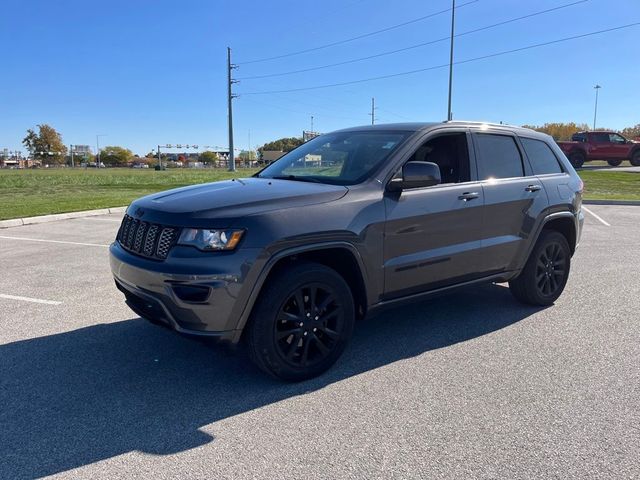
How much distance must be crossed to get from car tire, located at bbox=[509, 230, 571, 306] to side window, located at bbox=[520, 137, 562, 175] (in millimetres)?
654

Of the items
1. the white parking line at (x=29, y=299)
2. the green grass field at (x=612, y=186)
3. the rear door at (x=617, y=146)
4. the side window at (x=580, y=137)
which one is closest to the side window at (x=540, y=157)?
the white parking line at (x=29, y=299)

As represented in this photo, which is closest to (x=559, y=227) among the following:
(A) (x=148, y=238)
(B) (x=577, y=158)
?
(A) (x=148, y=238)

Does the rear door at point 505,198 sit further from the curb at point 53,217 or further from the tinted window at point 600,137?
the tinted window at point 600,137

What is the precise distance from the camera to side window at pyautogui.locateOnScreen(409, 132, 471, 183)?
461 cm

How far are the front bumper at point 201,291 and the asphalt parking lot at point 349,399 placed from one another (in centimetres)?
53

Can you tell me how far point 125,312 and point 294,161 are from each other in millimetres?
2237

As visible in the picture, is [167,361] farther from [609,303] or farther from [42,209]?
[42,209]

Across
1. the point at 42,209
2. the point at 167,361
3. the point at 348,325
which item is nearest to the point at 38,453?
the point at 167,361

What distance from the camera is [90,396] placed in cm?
341

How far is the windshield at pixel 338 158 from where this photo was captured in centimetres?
416

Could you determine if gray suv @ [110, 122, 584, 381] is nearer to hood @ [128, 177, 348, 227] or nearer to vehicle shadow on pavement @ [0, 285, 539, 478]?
hood @ [128, 177, 348, 227]

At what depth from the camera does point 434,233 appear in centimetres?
416

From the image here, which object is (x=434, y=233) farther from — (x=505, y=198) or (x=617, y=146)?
(x=617, y=146)

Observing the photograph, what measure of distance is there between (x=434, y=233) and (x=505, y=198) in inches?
39.8
